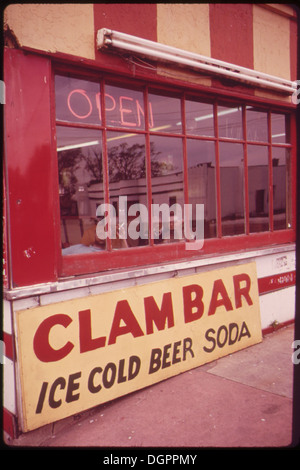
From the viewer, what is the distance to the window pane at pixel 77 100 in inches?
128

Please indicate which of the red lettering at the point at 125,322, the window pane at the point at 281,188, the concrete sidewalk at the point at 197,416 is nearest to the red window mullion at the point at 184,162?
the red lettering at the point at 125,322

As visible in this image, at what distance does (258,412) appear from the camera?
10.3 feet

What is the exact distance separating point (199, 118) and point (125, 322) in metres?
2.58

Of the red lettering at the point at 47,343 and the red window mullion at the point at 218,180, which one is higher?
the red window mullion at the point at 218,180

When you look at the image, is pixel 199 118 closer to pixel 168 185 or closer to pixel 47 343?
pixel 168 185

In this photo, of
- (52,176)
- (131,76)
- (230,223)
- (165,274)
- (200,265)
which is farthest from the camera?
(230,223)

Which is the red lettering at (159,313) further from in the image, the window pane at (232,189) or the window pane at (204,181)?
the window pane at (232,189)

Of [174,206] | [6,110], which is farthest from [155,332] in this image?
[6,110]

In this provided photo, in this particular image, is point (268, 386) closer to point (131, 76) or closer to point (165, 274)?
point (165, 274)

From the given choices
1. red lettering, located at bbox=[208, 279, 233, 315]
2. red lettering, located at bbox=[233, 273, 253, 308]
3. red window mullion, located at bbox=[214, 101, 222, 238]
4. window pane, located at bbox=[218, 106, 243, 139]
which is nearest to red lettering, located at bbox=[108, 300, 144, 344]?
red lettering, located at bbox=[208, 279, 233, 315]

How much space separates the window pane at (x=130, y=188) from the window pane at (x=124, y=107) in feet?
0.52

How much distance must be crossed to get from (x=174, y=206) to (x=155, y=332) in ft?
5.04

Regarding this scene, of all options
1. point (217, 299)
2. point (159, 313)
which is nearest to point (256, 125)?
point (217, 299)
